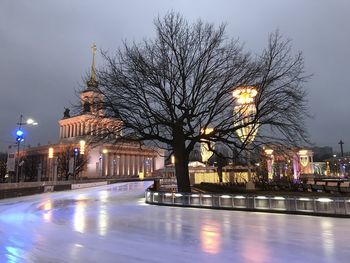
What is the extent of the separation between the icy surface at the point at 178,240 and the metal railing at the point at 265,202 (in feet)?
3.04

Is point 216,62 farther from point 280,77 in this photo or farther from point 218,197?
point 218,197

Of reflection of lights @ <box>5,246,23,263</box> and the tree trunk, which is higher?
the tree trunk

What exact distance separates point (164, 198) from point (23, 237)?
1430cm

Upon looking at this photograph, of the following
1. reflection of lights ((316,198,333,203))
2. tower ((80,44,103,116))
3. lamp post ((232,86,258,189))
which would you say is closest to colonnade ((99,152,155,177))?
tower ((80,44,103,116))

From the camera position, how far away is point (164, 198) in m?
26.2

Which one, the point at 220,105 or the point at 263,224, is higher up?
the point at 220,105

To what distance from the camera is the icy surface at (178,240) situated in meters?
9.39

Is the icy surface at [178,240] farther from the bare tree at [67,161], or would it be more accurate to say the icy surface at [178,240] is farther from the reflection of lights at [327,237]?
the bare tree at [67,161]

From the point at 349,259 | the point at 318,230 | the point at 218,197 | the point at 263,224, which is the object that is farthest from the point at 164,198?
the point at 349,259

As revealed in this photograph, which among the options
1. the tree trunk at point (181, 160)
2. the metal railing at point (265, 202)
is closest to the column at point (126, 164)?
the tree trunk at point (181, 160)

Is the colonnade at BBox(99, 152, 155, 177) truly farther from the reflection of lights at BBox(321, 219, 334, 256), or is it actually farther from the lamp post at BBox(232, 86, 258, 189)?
the reflection of lights at BBox(321, 219, 334, 256)

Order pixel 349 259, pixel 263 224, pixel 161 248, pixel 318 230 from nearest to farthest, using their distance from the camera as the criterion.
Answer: pixel 349 259 → pixel 161 248 → pixel 318 230 → pixel 263 224

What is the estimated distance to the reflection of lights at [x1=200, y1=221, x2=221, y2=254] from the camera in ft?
33.7

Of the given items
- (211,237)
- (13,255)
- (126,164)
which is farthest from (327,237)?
(126,164)
